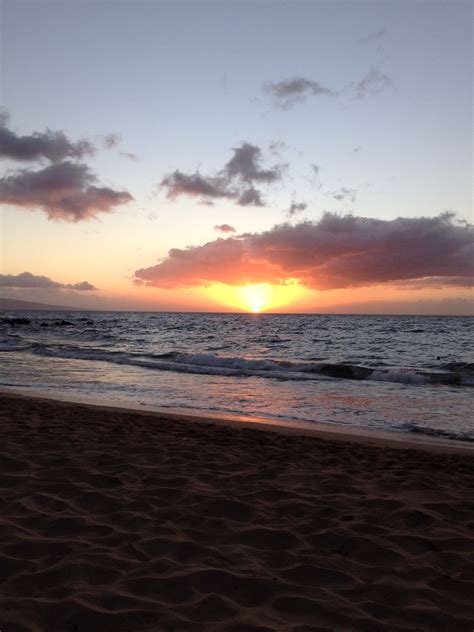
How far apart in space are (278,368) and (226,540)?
20.0 meters

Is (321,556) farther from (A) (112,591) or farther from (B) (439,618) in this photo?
(A) (112,591)

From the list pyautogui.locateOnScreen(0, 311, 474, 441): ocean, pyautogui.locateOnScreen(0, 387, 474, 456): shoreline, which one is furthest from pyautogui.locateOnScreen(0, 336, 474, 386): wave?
pyautogui.locateOnScreen(0, 387, 474, 456): shoreline

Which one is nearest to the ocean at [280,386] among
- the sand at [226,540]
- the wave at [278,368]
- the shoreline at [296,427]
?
the wave at [278,368]

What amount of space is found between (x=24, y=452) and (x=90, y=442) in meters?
1.11

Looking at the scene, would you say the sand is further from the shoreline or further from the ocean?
the ocean

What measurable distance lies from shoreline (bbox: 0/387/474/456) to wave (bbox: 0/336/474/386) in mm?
8916

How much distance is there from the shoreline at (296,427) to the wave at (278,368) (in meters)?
8.92

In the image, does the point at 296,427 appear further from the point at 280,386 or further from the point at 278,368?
the point at 278,368

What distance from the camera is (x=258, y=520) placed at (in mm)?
4602

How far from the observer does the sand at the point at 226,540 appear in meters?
3.10

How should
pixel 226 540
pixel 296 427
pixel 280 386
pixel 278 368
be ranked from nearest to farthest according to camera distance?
pixel 226 540 < pixel 296 427 < pixel 280 386 < pixel 278 368

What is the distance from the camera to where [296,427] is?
414 inches

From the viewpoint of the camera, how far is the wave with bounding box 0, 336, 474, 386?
66.9 ft

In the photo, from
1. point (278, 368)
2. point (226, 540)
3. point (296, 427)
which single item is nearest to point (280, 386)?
point (278, 368)
